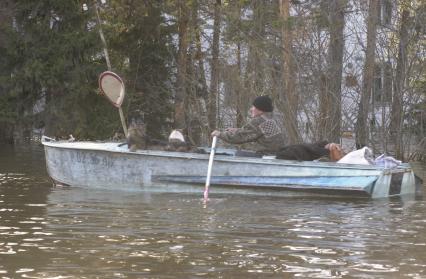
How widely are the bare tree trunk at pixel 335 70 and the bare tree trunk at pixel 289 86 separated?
2.54 feet

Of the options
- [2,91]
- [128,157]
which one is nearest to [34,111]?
[2,91]

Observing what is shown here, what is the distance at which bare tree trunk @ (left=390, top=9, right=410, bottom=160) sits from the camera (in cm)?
1892

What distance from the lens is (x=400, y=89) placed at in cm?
1931

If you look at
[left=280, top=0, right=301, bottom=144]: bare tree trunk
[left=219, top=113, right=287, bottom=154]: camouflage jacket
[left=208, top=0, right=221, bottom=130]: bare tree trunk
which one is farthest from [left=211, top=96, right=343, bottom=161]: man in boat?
[left=208, top=0, right=221, bottom=130]: bare tree trunk

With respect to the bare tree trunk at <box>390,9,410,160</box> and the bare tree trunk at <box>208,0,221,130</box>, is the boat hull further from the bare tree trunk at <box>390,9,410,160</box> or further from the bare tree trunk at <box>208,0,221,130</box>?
the bare tree trunk at <box>208,0,221,130</box>

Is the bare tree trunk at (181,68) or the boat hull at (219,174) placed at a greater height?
the bare tree trunk at (181,68)

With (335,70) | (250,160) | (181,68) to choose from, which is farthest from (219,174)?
(181,68)

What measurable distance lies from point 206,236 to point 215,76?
50.0 feet

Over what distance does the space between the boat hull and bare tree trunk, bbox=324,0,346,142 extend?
6.55 m

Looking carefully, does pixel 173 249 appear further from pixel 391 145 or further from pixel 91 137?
pixel 91 137

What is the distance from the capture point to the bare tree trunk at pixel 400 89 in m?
18.9

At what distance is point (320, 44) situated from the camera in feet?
61.3

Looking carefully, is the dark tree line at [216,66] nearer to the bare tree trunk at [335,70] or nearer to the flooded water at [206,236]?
the bare tree trunk at [335,70]

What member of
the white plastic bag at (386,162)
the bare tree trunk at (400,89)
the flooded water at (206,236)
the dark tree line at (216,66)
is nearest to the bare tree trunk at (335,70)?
the dark tree line at (216,66)
